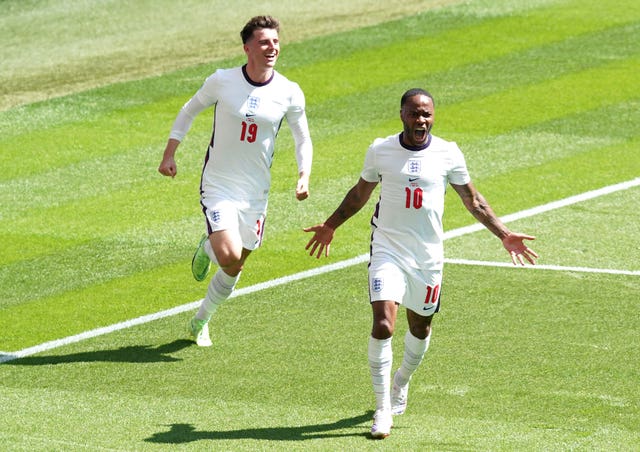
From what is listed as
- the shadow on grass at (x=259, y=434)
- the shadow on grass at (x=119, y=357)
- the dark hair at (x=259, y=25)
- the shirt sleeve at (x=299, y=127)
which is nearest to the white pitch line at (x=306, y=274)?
the shadow on grass at (x=119, y=357)

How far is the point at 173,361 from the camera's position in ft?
40.3

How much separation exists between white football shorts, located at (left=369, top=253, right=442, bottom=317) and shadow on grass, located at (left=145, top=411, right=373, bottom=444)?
1.02 meters

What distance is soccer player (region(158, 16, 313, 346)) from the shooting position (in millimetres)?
12203

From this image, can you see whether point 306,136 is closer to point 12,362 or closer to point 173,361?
point 173,361

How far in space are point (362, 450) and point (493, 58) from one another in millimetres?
14185

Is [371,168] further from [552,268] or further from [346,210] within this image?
[552,268]

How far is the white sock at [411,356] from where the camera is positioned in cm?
1062

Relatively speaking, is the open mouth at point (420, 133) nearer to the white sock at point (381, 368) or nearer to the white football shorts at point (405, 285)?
the white football shorts at point (405, 285)

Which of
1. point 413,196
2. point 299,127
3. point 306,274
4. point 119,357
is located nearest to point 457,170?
point 413,196

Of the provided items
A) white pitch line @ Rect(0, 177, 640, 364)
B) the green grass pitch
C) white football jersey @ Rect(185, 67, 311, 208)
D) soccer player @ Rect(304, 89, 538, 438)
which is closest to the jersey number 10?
soccer player @ Rect(304, 89, 538, 438)

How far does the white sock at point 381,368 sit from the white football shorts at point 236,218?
247cm

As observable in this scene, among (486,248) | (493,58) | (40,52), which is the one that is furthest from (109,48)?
(486,248)

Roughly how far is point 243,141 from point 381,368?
2952 mm

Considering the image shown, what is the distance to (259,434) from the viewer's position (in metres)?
10.3
